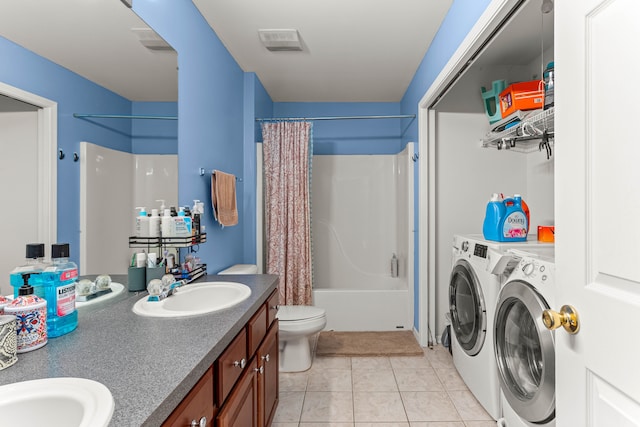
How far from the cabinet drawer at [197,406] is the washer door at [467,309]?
153 centimetres

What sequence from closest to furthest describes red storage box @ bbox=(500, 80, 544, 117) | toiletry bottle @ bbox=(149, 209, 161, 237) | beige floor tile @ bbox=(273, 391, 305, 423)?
toiletry bottle @ bbox=(149, 209, 161, 237) → beige floor tile @ bbox=(273, 391, 305, 423) → red storage box @ bbox=(500, 80, 544, 117)

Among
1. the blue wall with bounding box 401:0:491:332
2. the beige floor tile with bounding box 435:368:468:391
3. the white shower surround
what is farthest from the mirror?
the white shower surround

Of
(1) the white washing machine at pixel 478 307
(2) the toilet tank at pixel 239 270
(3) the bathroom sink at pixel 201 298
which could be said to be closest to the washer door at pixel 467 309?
(1) the white washing machine at pixel 478 307

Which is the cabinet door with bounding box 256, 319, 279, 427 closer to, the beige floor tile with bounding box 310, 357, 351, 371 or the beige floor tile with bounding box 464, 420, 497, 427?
the beige floor tile with bounding box 310, 357, 351, 371

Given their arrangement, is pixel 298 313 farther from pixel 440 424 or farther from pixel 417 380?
pixel 440 424

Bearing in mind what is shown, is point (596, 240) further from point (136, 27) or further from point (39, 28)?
point (136, 27)

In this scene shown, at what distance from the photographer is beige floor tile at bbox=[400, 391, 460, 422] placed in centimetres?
186

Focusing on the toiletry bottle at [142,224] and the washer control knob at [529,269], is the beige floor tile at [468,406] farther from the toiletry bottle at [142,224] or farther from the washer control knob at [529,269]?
the toiletry bottle at [142,224]

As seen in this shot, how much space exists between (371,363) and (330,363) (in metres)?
0.31

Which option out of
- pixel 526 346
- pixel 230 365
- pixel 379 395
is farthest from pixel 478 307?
pixel 230 365

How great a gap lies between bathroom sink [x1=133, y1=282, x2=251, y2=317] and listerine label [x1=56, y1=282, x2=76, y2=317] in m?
0.24

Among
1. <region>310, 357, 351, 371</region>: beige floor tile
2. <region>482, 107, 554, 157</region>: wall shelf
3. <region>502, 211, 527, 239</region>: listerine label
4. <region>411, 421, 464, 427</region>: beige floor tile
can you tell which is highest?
<region>482, 107, 554, 157</region>: wall shelf

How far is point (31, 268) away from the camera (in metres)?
0.98

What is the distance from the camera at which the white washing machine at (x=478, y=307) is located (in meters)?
1.77
